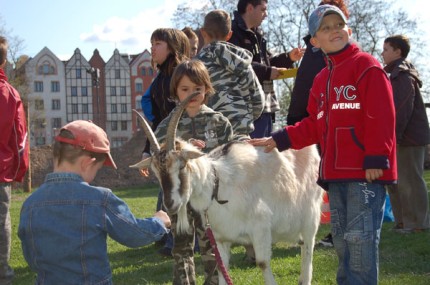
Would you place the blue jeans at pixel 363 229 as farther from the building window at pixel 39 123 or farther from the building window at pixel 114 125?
the building window at pixel 114 125

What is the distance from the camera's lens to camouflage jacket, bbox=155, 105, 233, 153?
184 inches

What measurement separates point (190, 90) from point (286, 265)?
2.17 meters

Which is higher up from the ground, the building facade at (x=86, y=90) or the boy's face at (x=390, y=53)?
the building facade at (x=86, y=90)

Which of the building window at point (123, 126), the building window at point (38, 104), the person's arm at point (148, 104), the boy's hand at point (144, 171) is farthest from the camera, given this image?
the building window at point (123, 126)

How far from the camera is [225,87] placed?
17.8 feet

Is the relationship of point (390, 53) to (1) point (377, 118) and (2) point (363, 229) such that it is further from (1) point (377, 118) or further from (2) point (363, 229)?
(2) point (363, 229)

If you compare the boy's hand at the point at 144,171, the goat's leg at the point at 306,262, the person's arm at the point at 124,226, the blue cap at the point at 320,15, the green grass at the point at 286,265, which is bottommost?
the green grass at the point at 286,265

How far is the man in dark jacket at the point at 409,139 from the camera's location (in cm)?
731

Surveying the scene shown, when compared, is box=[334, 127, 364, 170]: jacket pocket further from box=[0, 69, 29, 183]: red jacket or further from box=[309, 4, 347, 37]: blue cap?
box=[0, 69, 29, 183]: red jacket

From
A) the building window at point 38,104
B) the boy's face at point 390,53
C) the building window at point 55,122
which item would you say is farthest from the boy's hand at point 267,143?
the building window at point 55,122

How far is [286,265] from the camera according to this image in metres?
5.75

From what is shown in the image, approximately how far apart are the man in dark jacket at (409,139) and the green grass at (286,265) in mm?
337

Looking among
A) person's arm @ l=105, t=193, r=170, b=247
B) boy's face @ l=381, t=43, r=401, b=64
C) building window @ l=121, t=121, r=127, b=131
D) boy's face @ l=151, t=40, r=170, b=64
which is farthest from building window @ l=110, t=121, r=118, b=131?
person's arm @ l=105, t=193, r=170, b=247

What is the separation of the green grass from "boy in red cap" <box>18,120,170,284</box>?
2.33 metres
